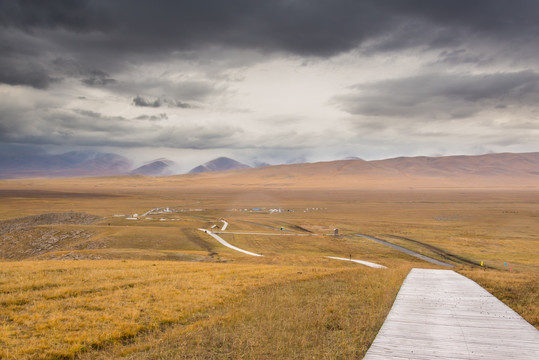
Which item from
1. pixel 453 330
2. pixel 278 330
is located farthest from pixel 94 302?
pixel 453 330

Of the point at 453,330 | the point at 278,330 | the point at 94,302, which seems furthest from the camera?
the point at 94,302

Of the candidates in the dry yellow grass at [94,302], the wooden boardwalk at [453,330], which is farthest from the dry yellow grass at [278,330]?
the dry yellow grass at [94,302]

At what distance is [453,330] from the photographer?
420 inches

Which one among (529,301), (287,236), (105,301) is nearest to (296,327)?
(105,301)

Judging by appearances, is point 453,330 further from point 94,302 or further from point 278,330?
point 94,302

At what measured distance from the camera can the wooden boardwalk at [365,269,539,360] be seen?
8.95 m

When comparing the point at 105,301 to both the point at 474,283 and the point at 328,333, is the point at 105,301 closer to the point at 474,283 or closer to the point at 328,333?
the point at 328,333

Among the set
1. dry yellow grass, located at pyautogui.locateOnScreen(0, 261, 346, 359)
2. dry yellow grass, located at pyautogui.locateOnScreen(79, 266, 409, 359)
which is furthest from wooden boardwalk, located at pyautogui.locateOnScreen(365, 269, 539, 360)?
dry yellow grass, located at pyautogui.locateOnScreen(0, 261, 346, 359)

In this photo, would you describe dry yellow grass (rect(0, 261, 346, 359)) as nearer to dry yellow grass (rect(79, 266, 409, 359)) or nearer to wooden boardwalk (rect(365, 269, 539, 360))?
dry yellow grass (rect(79, 266, 409, 359))

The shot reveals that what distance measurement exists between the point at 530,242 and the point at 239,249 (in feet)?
199

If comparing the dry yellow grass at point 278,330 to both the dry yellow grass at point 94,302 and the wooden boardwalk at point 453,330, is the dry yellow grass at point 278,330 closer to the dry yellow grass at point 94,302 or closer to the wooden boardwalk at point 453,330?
the wooden boardwalk at point 453,330

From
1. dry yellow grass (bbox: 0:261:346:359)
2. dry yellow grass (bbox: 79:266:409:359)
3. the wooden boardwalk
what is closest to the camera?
the wooden boardwalk

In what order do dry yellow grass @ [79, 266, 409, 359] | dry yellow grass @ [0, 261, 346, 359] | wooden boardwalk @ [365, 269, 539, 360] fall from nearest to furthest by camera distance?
wooden boardwalk @ [365, 269, 539, 360] < dry yellow grass @ [79, 266, 409, 359] < dry yellow grass @ [0, 261, 346, 359]

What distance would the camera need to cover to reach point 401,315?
482 inches
